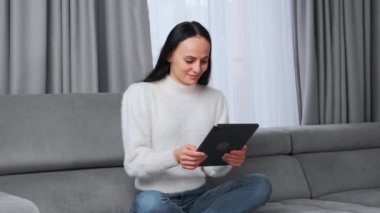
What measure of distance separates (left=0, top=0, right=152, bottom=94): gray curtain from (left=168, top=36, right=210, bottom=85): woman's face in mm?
671

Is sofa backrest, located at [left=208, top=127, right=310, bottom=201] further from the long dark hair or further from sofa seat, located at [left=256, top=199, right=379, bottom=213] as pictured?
the long dark hair

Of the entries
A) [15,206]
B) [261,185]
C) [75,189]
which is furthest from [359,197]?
[15,206]

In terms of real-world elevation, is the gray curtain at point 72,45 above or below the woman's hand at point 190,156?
above

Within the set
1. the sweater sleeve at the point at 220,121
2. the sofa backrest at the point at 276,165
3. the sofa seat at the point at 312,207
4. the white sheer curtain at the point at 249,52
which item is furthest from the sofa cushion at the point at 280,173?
the white sheer curtain at the point at 249,52

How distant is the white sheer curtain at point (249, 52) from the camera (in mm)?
3091

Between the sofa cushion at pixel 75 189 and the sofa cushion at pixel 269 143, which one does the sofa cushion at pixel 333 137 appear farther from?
the sofa cushion at pixel 75 189

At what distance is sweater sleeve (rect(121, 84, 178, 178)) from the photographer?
1.87 metres

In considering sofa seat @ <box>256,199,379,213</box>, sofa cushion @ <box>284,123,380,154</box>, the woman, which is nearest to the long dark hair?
the woman

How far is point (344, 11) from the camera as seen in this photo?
349 cm

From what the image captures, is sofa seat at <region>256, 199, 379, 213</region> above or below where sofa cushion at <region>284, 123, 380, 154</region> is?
below

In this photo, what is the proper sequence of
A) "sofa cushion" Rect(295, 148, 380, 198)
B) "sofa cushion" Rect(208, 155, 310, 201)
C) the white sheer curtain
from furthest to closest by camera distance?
the white sheer curtain → "sofa cushion" Rect(295, 148, 380, 198) → "sofa cushion" Rect(208, 155, 310, 201)

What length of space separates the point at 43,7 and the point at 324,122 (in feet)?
5.93

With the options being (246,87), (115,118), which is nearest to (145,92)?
(115,118)

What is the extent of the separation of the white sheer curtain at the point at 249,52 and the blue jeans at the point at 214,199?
115 cm
